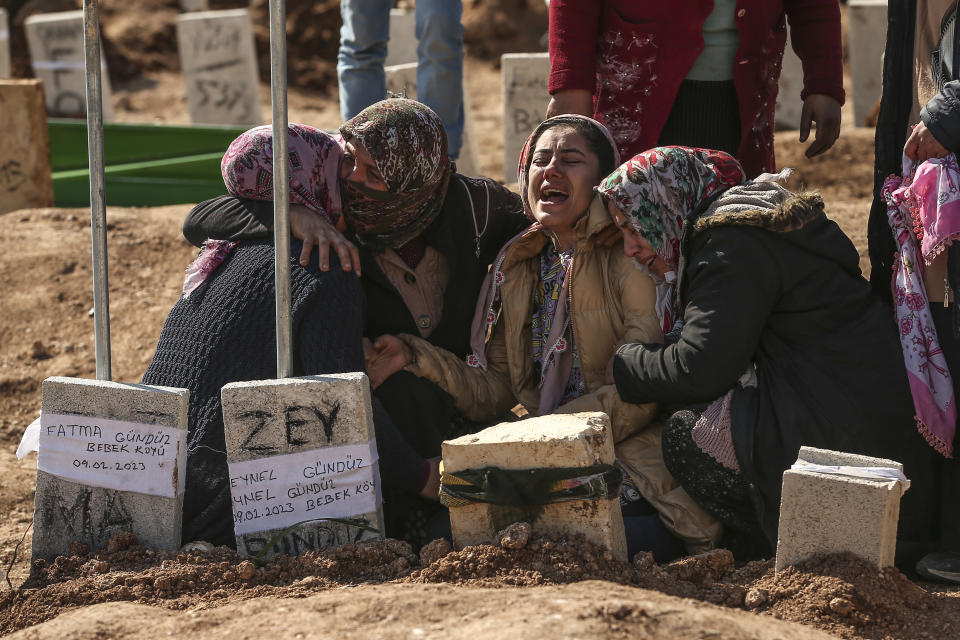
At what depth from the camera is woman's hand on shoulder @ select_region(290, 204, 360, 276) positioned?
10.9 feet

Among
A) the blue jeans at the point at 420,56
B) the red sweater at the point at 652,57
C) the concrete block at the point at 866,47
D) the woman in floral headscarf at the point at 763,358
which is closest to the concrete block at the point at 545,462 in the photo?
the woman in floral headscarf at the point at 763,358

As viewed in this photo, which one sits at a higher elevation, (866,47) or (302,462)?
(866,47)

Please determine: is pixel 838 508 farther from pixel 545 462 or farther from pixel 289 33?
pixel 289 33

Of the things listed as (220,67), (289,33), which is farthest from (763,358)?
(289,33)

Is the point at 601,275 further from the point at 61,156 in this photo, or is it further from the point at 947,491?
the point at 61,156

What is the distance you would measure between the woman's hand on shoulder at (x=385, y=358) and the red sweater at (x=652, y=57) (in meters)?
1.01

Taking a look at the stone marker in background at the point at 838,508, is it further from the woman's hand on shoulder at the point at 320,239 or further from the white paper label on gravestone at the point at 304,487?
the woman's hand on shoulder at the point at 320,239

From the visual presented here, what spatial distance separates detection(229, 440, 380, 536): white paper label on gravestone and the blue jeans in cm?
278

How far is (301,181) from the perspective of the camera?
3.47 m

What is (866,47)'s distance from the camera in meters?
10.1

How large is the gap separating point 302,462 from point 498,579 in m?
0.58

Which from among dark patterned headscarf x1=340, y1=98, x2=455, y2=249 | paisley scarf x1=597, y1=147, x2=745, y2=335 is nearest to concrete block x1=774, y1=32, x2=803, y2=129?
dark patterned headscarf x1=340, y1=98, x2=455, y2=249

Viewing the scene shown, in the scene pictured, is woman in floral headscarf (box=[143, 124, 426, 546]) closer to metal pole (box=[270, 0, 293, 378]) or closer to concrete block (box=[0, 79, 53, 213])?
metal pole (box=[270, 0, 293, 378])

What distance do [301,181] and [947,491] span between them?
1930mm
